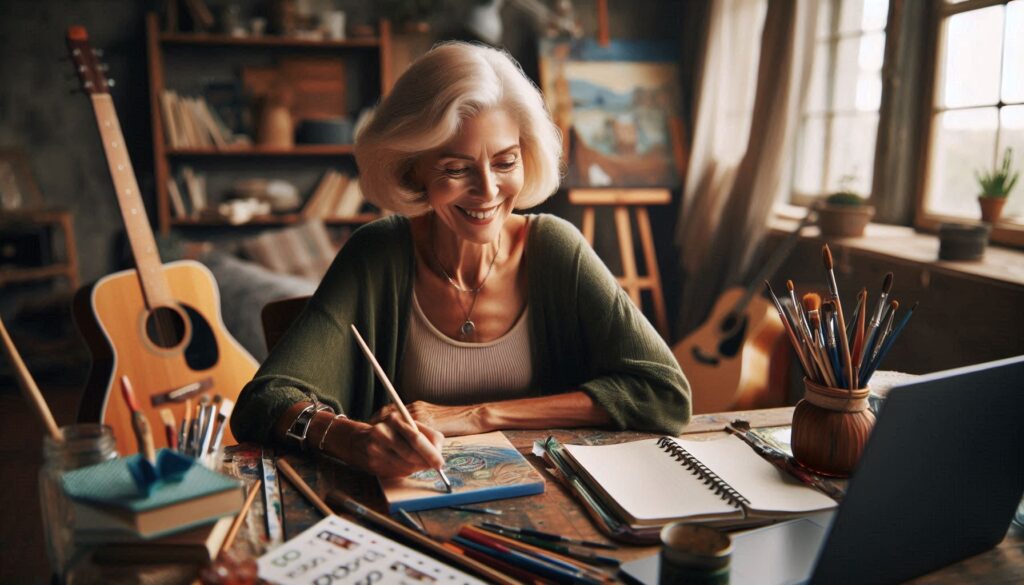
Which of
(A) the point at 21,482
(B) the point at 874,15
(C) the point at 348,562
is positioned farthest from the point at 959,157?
(A) the point at 21,482

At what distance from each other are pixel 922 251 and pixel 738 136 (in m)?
1.46

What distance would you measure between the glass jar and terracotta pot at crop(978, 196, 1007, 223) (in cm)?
240

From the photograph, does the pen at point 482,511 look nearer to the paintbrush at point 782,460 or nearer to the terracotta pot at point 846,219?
the paintbrush at point 782,460

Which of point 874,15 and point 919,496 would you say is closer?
point 919,496

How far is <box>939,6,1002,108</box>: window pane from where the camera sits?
239cm

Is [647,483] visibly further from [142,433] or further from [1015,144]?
[1015,144]

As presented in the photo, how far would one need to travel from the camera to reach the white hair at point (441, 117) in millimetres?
1368

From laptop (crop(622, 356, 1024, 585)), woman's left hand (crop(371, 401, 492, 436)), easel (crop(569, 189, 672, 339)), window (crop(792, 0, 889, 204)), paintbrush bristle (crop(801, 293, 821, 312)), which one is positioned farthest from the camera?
easel (crop(569, 189, 672, 339))

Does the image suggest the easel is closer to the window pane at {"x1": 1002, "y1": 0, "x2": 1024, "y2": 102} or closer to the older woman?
the window pane at {"x1": 1002, "y1": 0, "x2": 1024, "y2": 102}

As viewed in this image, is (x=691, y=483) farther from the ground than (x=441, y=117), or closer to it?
closer to it

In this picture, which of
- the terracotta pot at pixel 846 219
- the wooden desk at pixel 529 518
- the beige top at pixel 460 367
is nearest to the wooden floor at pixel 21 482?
the beige top at pixel 460 367

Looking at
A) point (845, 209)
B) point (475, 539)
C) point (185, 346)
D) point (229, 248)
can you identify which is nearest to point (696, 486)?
point (475, 539)

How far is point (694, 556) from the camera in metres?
0.70

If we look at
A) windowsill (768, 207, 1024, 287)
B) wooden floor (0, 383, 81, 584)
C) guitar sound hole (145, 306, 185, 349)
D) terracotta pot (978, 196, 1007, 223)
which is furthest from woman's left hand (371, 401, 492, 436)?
terracotta pot (978, 196, 1007, 223)
